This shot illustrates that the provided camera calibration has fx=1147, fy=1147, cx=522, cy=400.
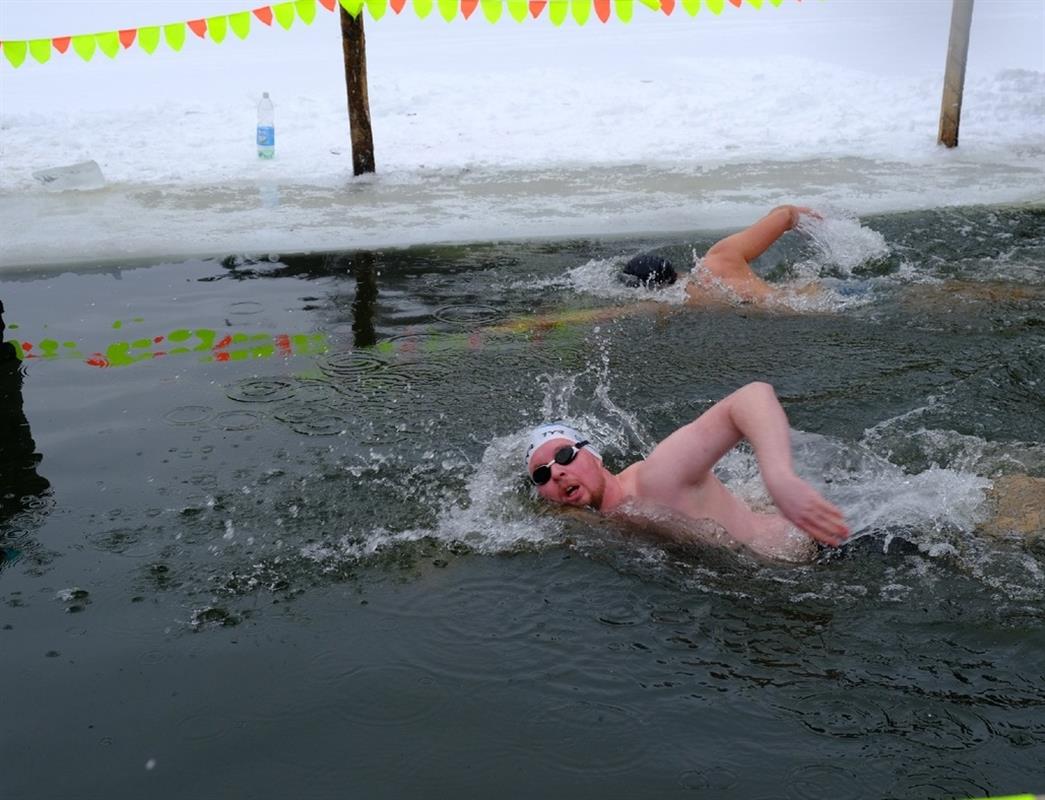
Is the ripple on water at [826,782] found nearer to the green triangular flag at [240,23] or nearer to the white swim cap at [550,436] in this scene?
the white swim cap at [550,436]

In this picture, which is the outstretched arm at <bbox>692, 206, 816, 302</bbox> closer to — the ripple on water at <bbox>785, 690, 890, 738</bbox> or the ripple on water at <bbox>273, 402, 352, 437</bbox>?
the ripple on water at <bbox>273, 402, 352, 437</bbox>

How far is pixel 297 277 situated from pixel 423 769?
5.87 meters

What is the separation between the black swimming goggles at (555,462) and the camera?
4.62m

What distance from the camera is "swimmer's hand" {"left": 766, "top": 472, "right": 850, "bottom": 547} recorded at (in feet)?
11.3

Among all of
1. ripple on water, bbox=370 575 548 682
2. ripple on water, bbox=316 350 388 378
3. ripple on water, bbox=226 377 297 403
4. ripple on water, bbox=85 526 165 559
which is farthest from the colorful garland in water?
ripple on water, bbox=370 575 548 682

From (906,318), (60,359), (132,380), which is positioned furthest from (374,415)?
(906,318)

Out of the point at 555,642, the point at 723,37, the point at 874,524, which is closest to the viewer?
the point at 555,642

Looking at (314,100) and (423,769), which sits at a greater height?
(314,100)

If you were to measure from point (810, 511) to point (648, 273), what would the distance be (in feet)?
14.5

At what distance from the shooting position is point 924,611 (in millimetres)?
3992

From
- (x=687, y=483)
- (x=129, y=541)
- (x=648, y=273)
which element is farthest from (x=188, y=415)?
(x=648, y=273)

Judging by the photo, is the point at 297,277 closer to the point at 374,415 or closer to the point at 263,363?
the point at 263,363

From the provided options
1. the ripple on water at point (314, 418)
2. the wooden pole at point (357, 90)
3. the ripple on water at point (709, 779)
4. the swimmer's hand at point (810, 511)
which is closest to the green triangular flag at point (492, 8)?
the wooden pole at point (357, 90)

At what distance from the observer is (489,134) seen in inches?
561
